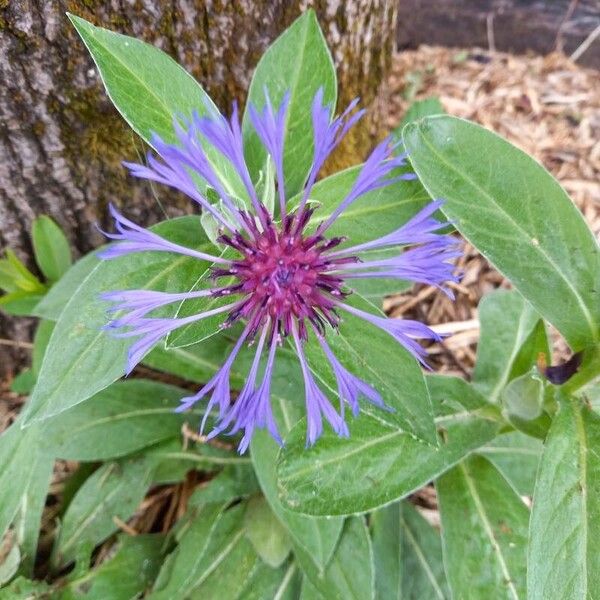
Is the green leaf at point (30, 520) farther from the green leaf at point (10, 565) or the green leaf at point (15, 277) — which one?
the green leaf at point (15, 277)

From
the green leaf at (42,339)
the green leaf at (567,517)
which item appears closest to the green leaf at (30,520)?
the green leaf at (42,339)

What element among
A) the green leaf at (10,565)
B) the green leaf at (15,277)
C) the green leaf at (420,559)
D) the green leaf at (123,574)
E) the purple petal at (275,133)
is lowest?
the green leaf at (420,559)

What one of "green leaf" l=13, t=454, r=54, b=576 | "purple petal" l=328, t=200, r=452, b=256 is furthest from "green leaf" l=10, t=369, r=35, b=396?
"purple petal" l=328, t=200, r=452, b=256

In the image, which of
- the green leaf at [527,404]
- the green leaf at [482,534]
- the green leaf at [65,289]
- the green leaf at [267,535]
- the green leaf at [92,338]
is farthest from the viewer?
the green leaf at [267,535]

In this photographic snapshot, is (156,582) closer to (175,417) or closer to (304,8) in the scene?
(175,417)

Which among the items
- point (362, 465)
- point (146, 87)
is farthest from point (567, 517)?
point (146, 87)

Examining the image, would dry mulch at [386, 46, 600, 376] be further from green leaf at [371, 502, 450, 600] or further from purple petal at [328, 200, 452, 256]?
purple petal at [328, 200, 452, 256]

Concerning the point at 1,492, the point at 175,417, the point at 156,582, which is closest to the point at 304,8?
the point at 175,417
